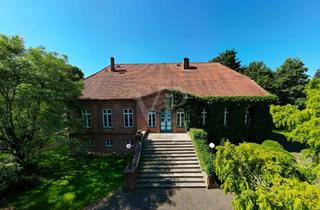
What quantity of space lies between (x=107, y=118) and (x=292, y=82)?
97.0 feet

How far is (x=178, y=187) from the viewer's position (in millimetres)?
9648

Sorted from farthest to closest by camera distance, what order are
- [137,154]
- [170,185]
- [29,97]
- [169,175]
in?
[137,154] → [169,175] → [170,185] → [29,97]

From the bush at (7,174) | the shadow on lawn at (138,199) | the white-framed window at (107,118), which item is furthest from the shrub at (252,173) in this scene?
the white-framed window at (107,118)

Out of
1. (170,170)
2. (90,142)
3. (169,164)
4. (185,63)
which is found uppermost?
(185,63)

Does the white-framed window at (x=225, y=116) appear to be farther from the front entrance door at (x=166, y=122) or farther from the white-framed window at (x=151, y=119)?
the white-framed window at (x=151, y=119)

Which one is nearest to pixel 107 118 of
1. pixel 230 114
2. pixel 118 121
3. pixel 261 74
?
pixel 118 121

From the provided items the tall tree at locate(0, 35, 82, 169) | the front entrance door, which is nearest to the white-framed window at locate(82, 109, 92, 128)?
the tall tree at locate(0, 35, 82, 169)

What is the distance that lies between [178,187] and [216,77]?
13.4m

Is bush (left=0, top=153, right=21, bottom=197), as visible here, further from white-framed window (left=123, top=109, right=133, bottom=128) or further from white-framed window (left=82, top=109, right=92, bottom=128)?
white-framed window (left=123, top=109, right=133, bottom=128)

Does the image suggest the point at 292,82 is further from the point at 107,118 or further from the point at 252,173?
the point at 252,173

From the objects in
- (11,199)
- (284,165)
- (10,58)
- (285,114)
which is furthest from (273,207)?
(10,58)

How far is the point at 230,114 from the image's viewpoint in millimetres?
15719

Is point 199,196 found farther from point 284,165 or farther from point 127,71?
point 127,71

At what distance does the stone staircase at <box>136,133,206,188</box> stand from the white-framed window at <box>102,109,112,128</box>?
454cm
